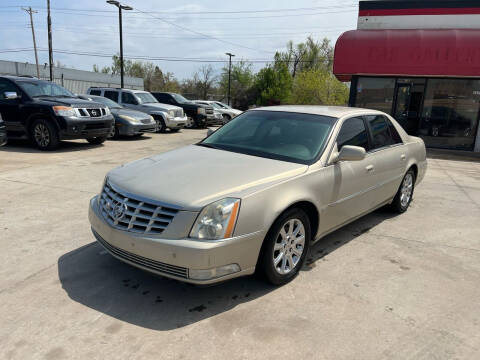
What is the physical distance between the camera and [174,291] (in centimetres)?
322

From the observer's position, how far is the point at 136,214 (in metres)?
2.93

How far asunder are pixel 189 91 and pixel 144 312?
6003 centimetres

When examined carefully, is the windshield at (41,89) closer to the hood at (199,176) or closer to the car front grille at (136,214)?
the hood at (199,176)

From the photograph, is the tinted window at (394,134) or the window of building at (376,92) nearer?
the tinted window at (394,134)

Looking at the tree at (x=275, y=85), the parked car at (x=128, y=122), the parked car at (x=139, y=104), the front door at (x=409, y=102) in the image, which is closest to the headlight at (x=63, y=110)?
the parked car at (x=128, y=122)

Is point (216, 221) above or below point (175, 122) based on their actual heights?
above

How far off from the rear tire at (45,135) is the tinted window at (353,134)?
799cm

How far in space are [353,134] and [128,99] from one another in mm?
12499

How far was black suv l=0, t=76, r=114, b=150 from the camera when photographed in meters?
9.55

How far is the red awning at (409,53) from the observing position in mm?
12688

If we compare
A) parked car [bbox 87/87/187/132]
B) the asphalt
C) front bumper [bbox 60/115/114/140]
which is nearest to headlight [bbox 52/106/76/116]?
front bumper [bbox 60/115/114/140]

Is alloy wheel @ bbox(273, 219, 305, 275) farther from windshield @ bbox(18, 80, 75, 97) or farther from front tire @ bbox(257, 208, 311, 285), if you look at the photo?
windshield @ bbox(18, 80, 75, 97)

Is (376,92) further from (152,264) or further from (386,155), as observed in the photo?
(152,264)

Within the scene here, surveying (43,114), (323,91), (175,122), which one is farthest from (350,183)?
(323,91)
